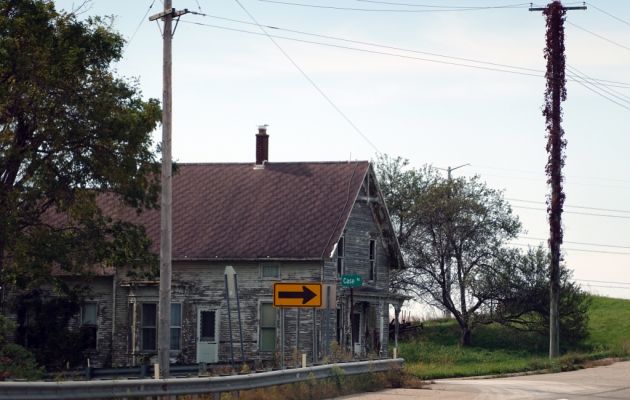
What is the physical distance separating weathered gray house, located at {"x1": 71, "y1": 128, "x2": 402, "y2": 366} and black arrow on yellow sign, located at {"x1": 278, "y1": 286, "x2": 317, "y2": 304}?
15374 millimetres

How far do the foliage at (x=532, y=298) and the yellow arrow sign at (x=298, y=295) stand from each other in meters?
32.5

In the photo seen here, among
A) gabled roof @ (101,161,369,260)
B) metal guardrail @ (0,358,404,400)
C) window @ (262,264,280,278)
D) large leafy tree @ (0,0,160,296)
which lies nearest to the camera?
metal guardrail @ (0,358,404,400)

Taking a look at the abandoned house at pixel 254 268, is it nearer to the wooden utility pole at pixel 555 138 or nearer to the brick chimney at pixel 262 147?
the brick chimney at pixel 262 147

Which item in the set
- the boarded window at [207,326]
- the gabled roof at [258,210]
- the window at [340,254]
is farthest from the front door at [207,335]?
the window at [340,254]

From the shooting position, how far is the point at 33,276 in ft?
107

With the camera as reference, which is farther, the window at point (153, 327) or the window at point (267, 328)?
the window at point (153, 327)

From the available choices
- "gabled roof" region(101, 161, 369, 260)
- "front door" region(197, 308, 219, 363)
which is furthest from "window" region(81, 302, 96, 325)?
"front door" region(197, 308, 219, 363)

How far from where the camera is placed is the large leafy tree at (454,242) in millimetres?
58125

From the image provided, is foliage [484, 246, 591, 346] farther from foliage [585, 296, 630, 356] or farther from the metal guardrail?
the metal guardrail

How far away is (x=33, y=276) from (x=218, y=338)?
11.1m

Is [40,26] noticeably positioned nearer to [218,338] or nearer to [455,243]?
[218,338]

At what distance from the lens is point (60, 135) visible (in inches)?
1249

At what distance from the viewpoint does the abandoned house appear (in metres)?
42.0

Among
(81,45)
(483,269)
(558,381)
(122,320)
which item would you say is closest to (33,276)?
(81,45)
